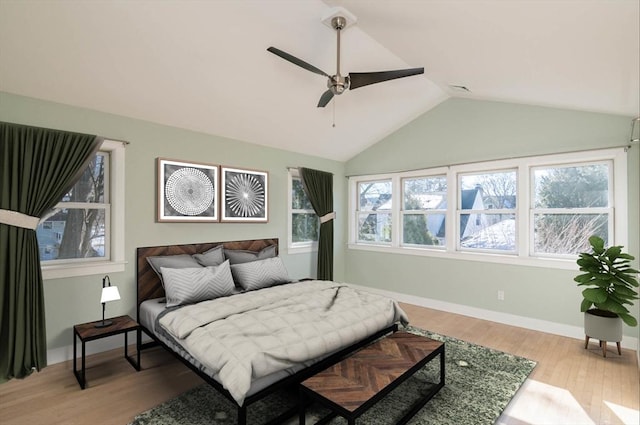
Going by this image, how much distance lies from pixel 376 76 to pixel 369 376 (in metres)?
2.24

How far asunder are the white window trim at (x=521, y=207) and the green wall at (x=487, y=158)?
0.07 meters

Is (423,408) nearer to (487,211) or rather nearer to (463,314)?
(463,314)

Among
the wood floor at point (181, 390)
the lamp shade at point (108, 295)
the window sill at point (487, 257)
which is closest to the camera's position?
the wood floor at point (181, 390)

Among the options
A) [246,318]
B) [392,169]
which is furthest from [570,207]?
[246,318]

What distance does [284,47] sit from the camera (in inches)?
120

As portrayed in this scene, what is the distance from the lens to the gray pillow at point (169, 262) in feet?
11.2

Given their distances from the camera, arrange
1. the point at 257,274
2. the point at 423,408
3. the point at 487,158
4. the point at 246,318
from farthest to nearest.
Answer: the point at 487,158
the point at 257,274
the point at 246,318
the point at 423,408

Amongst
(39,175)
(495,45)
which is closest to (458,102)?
(495,45)

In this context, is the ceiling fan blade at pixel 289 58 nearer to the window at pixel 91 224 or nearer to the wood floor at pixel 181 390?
the window at pixel 91 224

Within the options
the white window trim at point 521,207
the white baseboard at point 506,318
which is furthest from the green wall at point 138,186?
the white baseboard at point 506,318

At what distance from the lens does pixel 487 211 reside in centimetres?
446

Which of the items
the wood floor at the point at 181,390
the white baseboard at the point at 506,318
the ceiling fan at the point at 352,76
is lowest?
the wood floor at the point at 181,390

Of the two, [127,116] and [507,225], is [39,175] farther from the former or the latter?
[507,225]

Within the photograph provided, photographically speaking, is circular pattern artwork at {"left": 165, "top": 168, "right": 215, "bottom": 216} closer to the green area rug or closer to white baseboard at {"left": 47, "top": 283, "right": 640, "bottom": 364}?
white baseboard at {"left": 47, "top": 283, "right": 640, "bottom": 364}
